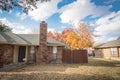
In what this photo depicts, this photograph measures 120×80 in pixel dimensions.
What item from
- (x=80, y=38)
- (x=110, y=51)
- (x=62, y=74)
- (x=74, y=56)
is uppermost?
(x=80, y=38)

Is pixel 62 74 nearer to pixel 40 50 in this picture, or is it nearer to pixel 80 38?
pixel 40 50

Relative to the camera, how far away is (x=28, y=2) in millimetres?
9695

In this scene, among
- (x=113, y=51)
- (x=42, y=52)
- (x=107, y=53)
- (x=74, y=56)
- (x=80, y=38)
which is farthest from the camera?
(x=80, y=38)

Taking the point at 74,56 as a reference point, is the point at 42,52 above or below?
above

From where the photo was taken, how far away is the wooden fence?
64.0ft

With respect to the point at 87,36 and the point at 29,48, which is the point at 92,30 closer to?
the point at 87,36

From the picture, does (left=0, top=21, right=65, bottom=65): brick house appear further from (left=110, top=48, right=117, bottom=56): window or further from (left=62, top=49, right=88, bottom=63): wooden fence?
(left=110, top=48, right=117, bottom=56): window

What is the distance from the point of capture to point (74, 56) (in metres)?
19.6

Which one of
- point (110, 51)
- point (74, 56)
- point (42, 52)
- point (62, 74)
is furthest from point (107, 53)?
point (62, 74)

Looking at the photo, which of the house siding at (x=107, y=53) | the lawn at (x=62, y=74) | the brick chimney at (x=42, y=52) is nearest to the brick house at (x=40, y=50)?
the brick chimney at (x=42, y=52)

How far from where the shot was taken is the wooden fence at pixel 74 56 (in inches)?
768

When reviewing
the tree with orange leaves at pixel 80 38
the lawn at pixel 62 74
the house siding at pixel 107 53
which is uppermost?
the tree with orange leaves at pixel 80 38

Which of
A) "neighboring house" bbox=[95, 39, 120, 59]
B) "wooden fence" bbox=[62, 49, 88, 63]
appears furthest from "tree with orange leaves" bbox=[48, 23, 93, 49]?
"wooden fence" bbox=[62, 49, 88, 63]

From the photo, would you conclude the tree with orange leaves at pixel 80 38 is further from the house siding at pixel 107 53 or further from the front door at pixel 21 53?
the front door at pixel 21 53
